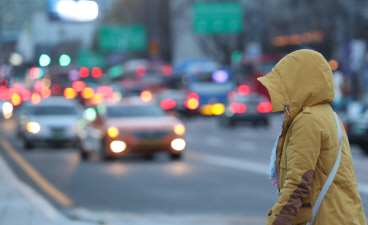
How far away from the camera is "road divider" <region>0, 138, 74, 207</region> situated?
11905 mm

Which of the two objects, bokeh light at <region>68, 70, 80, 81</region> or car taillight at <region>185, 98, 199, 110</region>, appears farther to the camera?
bokeh light at <region>68, 70, 80, 81</region>

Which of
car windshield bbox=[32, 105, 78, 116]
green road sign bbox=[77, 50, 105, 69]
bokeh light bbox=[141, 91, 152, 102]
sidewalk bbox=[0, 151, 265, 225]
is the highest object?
green road sign bbox=[77, 50, 105, 69]

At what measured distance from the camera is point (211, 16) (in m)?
44.5

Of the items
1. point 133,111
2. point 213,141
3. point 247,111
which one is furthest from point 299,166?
point 247,111

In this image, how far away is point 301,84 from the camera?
12.1ft

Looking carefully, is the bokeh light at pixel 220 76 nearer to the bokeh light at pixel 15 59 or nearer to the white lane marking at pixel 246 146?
the white lane marking at pixel 246 146

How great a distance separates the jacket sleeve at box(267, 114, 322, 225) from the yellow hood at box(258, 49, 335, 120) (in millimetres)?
101

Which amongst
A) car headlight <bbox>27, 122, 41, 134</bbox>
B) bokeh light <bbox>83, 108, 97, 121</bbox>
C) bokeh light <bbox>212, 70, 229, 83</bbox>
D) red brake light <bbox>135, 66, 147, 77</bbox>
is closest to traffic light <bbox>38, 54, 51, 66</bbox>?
bokeh light <bbox>83, 108, 97, 121</bbox>

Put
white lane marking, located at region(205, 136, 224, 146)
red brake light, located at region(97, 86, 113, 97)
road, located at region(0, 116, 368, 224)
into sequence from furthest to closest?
1. red brake light, located at region(97, 86, 113, 97)
2. white lane marking, located at region(205, 136, 224, 146)
3. road, located at region(0, 116, 368, 224)

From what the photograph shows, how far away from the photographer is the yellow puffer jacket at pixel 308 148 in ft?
11.7

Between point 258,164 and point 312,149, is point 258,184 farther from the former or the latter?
point 312,149

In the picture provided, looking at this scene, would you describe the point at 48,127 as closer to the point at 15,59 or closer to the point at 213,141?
the point at 213,141

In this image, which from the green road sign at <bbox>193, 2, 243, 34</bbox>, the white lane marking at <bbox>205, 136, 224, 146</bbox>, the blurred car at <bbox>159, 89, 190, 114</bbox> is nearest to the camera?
the white lane marking at <bbox>205, 136, 224, 146</bbox>

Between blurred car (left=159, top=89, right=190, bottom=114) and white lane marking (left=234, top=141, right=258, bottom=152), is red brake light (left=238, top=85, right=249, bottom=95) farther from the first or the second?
white lane marking (left=234, top=141, right=258, bottom=152)
